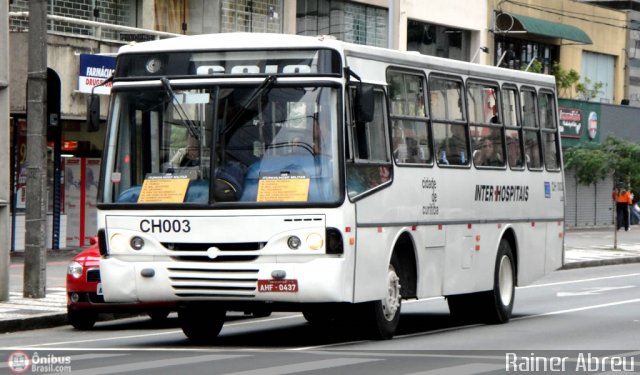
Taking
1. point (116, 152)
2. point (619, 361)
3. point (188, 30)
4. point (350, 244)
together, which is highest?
point (188, 30)

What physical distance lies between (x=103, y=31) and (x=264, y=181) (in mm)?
19092

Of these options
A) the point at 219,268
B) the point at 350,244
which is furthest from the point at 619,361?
the point at 219,268

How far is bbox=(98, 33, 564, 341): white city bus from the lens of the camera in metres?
14.0

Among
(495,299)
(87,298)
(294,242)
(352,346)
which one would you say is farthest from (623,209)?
(294,242)

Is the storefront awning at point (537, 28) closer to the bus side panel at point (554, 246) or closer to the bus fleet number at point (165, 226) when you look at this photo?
→ the bus side panel at point (554, 246)

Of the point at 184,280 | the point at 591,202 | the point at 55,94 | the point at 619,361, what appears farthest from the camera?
the point at 591,202

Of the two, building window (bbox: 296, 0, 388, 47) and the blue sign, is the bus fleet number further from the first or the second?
building window (bbox: 296, 0, 388, 47)

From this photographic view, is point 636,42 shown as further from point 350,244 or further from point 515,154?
point 350,244

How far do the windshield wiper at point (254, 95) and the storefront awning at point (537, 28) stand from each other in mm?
33947

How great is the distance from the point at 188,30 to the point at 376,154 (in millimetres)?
20598

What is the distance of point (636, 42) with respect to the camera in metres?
59.9

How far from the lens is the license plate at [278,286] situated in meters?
13.9

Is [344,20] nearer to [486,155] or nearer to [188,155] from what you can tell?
[486,155]

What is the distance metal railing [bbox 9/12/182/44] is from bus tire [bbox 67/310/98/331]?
1288 cm
